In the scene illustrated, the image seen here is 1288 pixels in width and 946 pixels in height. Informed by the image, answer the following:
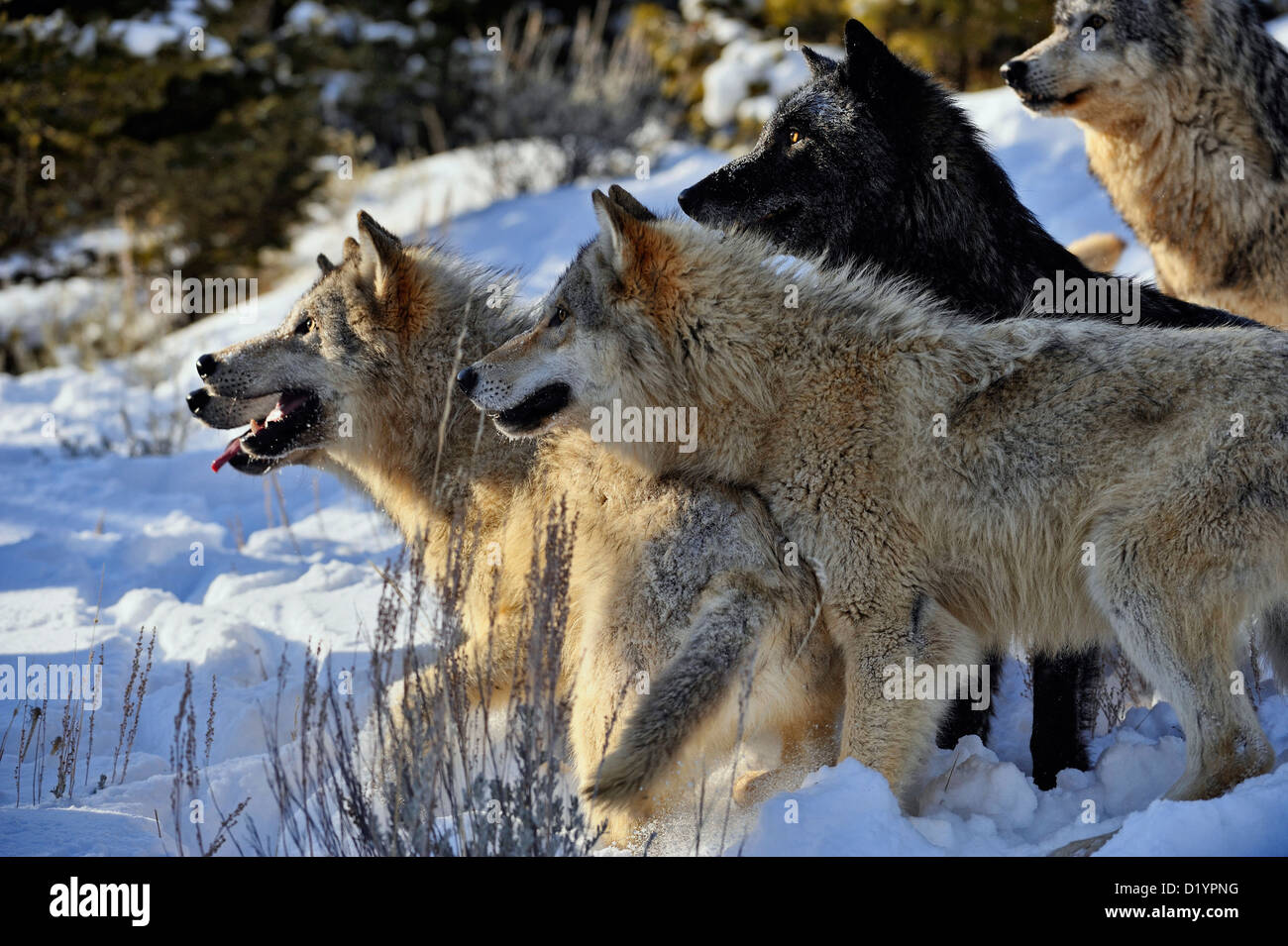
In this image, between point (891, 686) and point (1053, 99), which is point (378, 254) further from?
point (1053, 99)

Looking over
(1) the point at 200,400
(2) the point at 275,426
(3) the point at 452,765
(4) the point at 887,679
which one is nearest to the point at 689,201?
(2) the point at 275,426

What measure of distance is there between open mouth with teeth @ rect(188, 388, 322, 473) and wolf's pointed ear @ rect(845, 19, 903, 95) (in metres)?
2.72

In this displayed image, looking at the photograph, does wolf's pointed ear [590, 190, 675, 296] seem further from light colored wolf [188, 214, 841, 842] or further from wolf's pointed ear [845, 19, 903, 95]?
wolf's pointed ear [845, 19, 903, 95]

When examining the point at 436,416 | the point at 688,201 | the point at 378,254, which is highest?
the point at 688,201

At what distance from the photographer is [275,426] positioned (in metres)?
5.22

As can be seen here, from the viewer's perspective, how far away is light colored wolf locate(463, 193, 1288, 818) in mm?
3535

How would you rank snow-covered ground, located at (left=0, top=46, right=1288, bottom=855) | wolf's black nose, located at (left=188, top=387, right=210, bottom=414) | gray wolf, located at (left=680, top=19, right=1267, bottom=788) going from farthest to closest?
wolf's black nose, located at (left=188, top=387, right=210, bottom=414), gray wolf, located at (left=680, top=19, right=1267, bottom=788), snow-covered ground, located at (left=0, top=46, right=1288, bottom=855)

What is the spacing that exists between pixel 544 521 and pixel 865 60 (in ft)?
8.06

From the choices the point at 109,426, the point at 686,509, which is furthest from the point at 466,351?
the point at 109,426

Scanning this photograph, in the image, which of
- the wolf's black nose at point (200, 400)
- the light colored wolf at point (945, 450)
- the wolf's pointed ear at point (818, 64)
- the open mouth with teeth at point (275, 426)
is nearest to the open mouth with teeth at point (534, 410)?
the light colored wolf at point (945, 450)

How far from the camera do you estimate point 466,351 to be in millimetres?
5148

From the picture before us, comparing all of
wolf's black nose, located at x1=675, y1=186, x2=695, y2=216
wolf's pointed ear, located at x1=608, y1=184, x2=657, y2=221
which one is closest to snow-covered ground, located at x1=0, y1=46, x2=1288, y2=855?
wolf's pointed ear, located at x1=608, y1=184, x2=657, y2=221

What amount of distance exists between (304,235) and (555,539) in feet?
53.2
